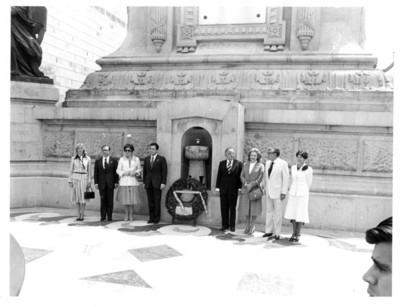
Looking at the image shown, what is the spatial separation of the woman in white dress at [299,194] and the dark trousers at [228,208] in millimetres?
963

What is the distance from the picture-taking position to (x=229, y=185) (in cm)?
618

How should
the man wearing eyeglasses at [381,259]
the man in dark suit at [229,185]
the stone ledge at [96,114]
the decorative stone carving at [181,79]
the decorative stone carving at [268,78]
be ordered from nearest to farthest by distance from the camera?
the man wearing eyeglasses at [381,259]
the man in dark suit at [229,185]
the stone ledge at [96,114]
the decorative stone carving at [268,78]
the decorative stone carving at [181,79]

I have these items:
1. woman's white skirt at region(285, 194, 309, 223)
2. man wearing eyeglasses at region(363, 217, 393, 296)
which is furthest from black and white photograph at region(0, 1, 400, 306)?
man wearing eyeglasses at region(363, 217, 393, 296)

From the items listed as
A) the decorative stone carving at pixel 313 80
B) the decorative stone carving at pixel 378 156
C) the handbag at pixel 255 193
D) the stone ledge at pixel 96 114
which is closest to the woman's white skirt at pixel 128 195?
the stone ledge at pixel 96 114

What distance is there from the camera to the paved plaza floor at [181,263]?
357 centimetres

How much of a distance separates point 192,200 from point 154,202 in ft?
2.42

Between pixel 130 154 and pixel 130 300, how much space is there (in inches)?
152

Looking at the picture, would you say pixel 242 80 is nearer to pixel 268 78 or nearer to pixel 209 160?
pixel 268 78

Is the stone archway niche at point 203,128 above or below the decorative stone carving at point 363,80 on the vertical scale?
below

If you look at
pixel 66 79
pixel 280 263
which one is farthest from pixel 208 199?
pixel 66 79

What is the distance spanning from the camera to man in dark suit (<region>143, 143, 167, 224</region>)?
6.61 metres

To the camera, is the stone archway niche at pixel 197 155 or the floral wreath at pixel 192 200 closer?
the floral wreath at pixel 192 200

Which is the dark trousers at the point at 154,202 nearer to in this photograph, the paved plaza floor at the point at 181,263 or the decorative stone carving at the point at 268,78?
the paved plaza floor at the point at 181,263

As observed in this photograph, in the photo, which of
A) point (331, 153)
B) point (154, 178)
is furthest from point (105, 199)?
point (331, 153)
